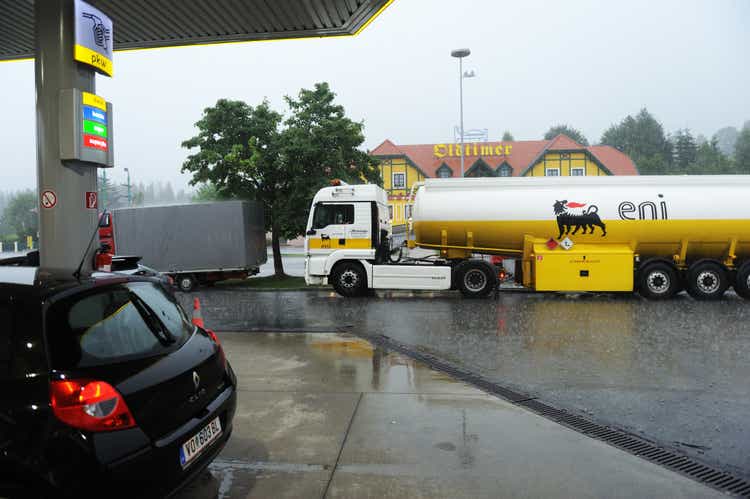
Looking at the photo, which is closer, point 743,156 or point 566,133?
point 743,156

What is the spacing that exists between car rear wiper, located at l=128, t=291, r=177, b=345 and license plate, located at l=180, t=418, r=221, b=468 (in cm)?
61

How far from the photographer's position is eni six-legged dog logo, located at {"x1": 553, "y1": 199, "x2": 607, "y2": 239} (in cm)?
1494

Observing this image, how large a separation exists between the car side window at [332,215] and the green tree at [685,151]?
9551 cm

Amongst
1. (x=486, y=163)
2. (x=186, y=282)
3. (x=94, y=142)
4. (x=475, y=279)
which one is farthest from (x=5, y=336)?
(x=486, y=163)

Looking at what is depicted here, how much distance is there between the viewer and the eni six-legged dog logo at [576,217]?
14938 mm

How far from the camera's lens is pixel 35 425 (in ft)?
9.14

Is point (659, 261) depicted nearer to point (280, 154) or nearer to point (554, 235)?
point (554, 235)

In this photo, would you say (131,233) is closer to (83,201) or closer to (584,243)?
(83,201)

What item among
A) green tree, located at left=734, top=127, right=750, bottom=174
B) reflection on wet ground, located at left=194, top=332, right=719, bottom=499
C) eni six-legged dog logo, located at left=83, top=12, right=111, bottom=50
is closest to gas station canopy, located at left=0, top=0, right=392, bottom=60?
eni six-legged dog logo, located at left=83, top=12, right=111, bottom=50

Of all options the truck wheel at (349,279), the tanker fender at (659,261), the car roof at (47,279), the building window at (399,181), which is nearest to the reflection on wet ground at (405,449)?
the car roof at (47,279)

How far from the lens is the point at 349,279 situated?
15.8 m

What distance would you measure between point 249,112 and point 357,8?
1110 cm

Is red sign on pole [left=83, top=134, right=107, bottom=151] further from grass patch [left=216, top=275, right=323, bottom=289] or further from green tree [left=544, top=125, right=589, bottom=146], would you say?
green tree [left=544, top=125, right=589, bottom=146]

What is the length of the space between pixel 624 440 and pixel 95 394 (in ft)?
14.1
